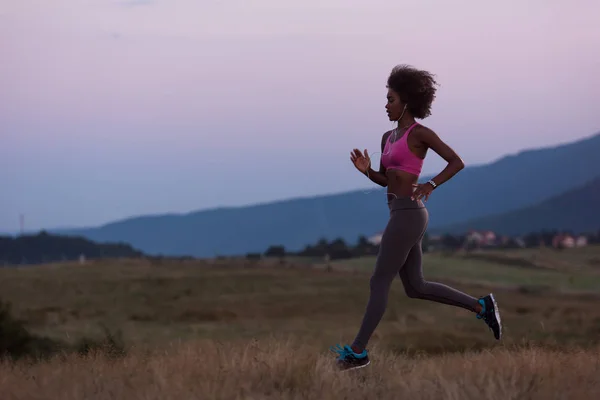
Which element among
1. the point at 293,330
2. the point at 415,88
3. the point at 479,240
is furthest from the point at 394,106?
the point at 479,240

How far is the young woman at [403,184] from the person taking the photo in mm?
8258

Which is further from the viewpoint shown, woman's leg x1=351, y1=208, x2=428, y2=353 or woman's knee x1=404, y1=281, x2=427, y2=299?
woman's knee x1=404, y1=281, x2=427, y2=299

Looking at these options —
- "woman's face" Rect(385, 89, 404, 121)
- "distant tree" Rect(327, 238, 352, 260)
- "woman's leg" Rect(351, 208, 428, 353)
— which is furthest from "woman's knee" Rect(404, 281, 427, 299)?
"distant tree" Rect(327, 238, 352, 260)

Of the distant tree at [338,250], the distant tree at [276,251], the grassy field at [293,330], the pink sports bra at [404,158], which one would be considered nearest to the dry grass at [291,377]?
the grassy field at [293,330]

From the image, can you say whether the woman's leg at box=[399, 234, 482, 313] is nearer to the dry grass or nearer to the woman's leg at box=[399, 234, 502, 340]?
the woman's leg at box=[399, 234, 502, 340]

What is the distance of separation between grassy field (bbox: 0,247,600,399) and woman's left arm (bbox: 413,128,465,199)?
139cm

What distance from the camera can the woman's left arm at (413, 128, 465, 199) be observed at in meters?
8.19

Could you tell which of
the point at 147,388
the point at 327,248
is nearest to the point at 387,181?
the point at 147,388

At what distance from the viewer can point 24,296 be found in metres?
41.6

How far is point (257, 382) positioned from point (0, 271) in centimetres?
4995

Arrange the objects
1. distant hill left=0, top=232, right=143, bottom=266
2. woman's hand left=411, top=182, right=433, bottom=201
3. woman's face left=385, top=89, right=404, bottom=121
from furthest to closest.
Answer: distant hill left=0, top=232, right=143, bottom=266
woman's face left=385, top=89, right=404, bottom=121
woman's hand left=411, top=182, right=433, bottom=201

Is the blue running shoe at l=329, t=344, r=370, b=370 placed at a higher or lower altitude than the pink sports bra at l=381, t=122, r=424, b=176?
lower

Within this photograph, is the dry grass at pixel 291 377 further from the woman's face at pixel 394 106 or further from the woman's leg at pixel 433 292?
the woman's face at pixel 394 106

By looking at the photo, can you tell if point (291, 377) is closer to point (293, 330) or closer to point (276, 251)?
→ point (293, 330)
